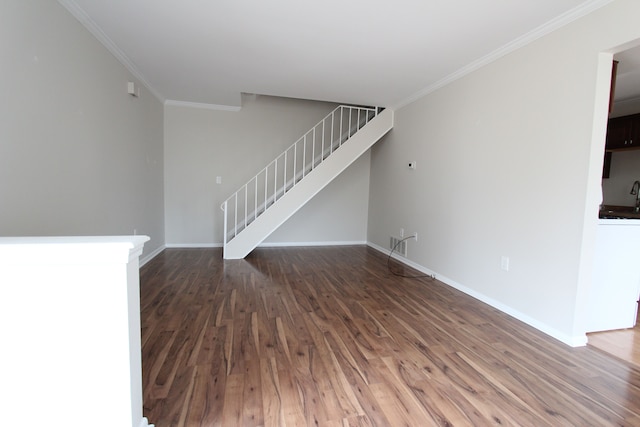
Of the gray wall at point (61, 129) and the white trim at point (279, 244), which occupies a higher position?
the gray wall at point (61, 129)

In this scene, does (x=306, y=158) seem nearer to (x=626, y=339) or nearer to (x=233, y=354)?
(x=233, y=354)

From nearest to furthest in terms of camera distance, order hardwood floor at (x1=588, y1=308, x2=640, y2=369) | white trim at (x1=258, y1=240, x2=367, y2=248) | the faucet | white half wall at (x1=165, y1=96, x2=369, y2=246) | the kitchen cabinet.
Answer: hardwood floor at (x1=588, y1=308, x2=640, y2=369)
the kitchen cabinet
the faucet
white half wall at (x1=165, y1=96, x2=369, y2=246)
white trim at (x1=258, y1=240, x2=367, y2=248)

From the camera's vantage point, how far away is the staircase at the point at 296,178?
4277 millimetres

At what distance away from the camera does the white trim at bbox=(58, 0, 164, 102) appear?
2.08 m

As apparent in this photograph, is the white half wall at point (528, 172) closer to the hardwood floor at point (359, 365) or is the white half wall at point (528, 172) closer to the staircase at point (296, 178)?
the hardwood floor at point (359, 365)

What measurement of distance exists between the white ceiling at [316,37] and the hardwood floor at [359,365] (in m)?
2.37

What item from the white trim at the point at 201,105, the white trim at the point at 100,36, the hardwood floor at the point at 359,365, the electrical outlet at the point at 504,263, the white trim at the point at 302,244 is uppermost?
the white trim at the point at 201,105

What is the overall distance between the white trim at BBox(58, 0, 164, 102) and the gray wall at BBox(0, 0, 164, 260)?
2.2 inches

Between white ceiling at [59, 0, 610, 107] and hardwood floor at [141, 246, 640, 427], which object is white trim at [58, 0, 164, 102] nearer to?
white ceiling at [59, 0, 610, 107]

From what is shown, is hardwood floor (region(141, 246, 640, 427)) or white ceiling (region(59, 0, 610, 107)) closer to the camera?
hardwood floor (region(141, 246, 640, 427))

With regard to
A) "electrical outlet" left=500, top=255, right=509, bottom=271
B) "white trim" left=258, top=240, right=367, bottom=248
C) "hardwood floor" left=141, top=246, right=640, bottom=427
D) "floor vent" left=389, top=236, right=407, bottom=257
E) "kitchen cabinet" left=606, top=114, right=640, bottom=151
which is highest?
"kitchen cabinet" left=606, top=114, right=640, bottom=151

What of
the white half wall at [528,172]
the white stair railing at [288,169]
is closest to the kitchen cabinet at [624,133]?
the white half wall at [528,172]

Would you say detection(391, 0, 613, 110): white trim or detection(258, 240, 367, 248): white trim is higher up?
detection(391, 0, 613, 110): white trim

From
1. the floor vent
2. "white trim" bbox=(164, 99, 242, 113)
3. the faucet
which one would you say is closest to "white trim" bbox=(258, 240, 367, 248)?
the floor vent
